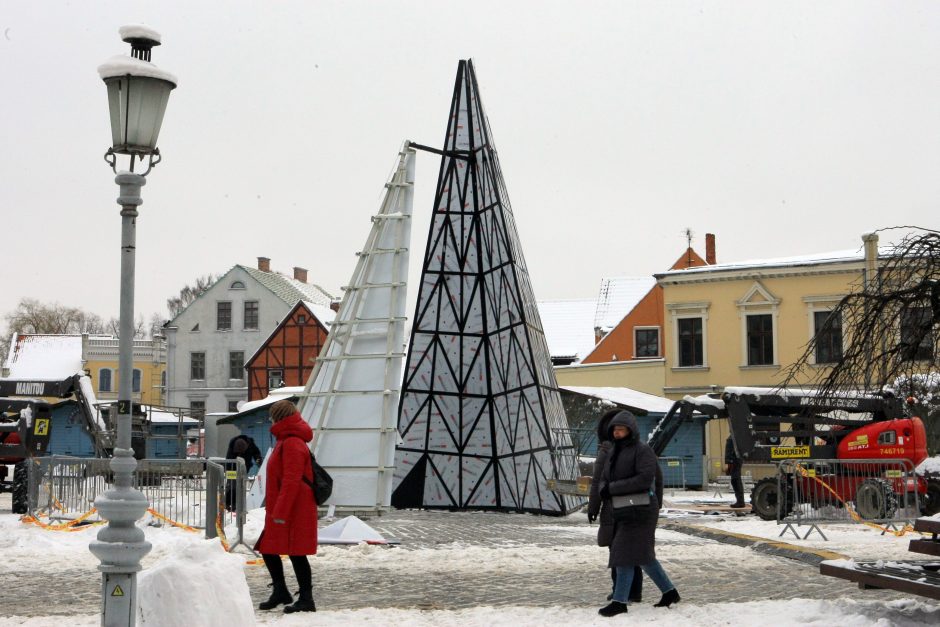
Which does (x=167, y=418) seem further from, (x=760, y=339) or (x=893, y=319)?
(x=893, y=319)

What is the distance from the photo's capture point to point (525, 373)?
22.0 m

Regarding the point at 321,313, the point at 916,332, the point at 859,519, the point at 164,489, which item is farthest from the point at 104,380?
the point at 916,332

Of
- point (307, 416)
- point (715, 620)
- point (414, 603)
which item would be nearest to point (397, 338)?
point (307, 416)

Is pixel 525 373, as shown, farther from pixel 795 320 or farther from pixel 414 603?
pixel 795 320

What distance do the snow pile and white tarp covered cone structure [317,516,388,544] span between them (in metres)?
7.45

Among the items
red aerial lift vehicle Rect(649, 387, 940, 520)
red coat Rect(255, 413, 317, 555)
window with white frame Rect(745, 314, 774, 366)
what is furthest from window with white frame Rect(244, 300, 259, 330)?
red coat Rect(255, 413, 317, 555)

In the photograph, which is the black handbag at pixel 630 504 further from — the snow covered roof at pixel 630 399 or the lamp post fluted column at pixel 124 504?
the snow covered roof at pixel 630 399

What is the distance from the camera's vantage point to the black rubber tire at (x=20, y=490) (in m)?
20.4

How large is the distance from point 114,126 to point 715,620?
5620 millimetres

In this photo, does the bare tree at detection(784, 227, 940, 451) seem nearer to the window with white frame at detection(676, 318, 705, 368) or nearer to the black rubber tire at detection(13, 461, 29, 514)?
the black rubber tire at detection(13, 461, 29, 514)

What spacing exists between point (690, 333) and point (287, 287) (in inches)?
1216

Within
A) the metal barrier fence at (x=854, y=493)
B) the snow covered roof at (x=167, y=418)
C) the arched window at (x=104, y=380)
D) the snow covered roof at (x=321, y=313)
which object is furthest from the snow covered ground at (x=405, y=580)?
the arched window at (x=104, y=380)

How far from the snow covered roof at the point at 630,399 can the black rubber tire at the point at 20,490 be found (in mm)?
19133

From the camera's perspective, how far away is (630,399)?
38406 mm
